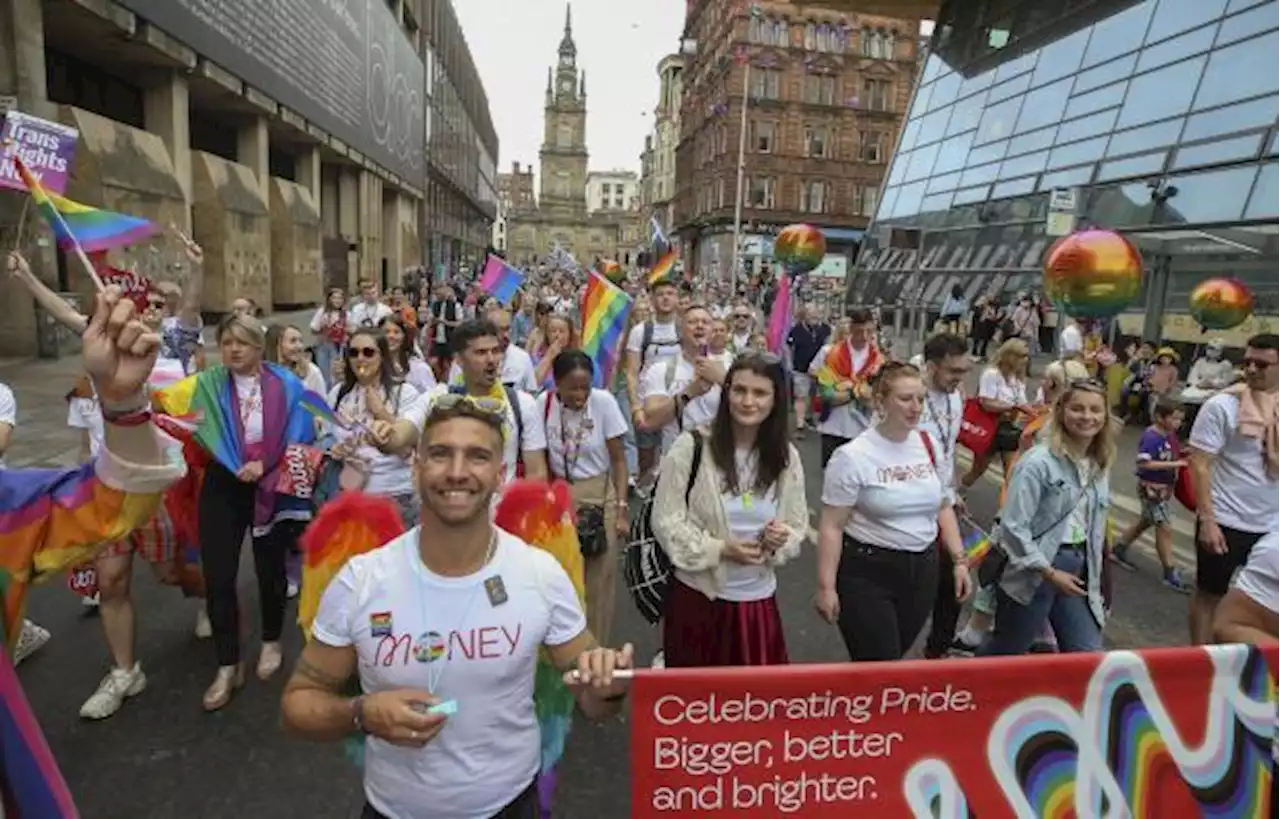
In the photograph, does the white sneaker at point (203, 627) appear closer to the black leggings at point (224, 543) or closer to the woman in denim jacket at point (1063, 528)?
the black leggings at point (224, 543)

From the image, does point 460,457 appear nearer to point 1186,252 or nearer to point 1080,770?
point 1080,770

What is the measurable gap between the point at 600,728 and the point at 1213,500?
325 cm

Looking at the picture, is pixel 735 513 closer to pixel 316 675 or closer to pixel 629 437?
pixel 316 675

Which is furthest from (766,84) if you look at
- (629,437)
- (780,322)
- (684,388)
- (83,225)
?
(83,225)

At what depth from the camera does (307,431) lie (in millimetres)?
4211

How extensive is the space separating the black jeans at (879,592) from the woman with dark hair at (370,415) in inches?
85.8

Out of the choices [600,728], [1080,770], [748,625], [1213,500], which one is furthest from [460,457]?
[1213,500]

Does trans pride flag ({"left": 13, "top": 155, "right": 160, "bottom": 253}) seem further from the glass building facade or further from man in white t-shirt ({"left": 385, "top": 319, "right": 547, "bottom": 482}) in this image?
the glass building facade

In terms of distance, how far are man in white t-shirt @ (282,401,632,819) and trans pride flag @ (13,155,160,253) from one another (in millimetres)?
1233

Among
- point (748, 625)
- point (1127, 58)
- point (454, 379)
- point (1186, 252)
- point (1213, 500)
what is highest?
point (1127, 58)

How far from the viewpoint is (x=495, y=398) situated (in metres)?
4.24

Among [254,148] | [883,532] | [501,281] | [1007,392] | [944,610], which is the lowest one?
[944,610]

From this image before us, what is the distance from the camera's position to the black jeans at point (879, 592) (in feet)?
11.3

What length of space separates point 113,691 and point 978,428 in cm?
641
